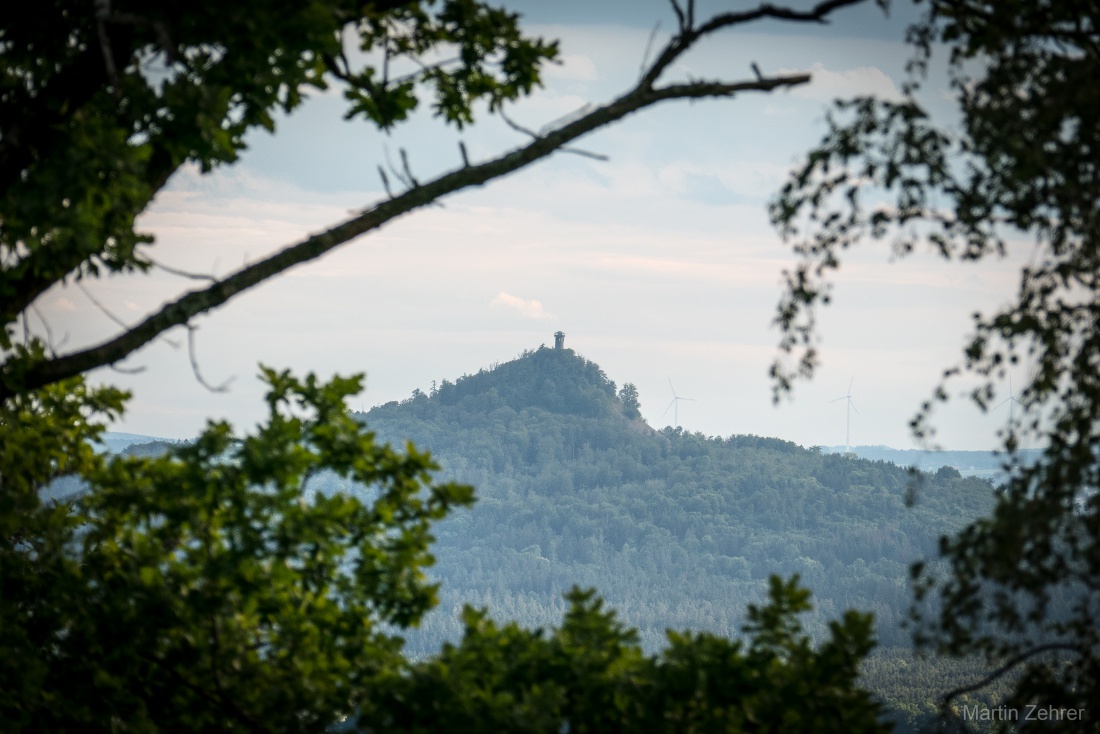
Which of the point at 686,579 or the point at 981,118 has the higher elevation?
the point at 686,579

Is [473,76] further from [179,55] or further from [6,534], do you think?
[6,534]

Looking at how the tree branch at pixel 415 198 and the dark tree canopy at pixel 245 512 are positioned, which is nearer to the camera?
the dark tree canopy at pixel 245 512

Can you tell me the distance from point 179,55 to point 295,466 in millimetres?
1924

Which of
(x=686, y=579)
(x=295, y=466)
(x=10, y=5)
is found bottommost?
(x=295, y=466)

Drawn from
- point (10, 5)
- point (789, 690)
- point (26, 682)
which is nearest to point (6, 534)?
point (26, 682)

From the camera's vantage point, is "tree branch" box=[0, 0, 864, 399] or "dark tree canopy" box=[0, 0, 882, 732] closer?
"dark tree canopy" box=[0, 0, 882, 732]

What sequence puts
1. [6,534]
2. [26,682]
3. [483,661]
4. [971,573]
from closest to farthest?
1. [971,573]
2. [483,661]
3. [26,682]
4. [6,534]

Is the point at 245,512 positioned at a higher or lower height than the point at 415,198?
lower

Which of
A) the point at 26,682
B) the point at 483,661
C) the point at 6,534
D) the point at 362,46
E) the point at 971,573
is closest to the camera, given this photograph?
the point at 971,573

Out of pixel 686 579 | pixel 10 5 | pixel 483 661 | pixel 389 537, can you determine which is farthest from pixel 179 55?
pixel 686 579

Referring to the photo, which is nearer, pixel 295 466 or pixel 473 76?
pixel 295 466

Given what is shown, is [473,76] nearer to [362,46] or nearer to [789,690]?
[362,46]

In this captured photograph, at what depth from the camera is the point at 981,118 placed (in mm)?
4973

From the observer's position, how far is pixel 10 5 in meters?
5.29
